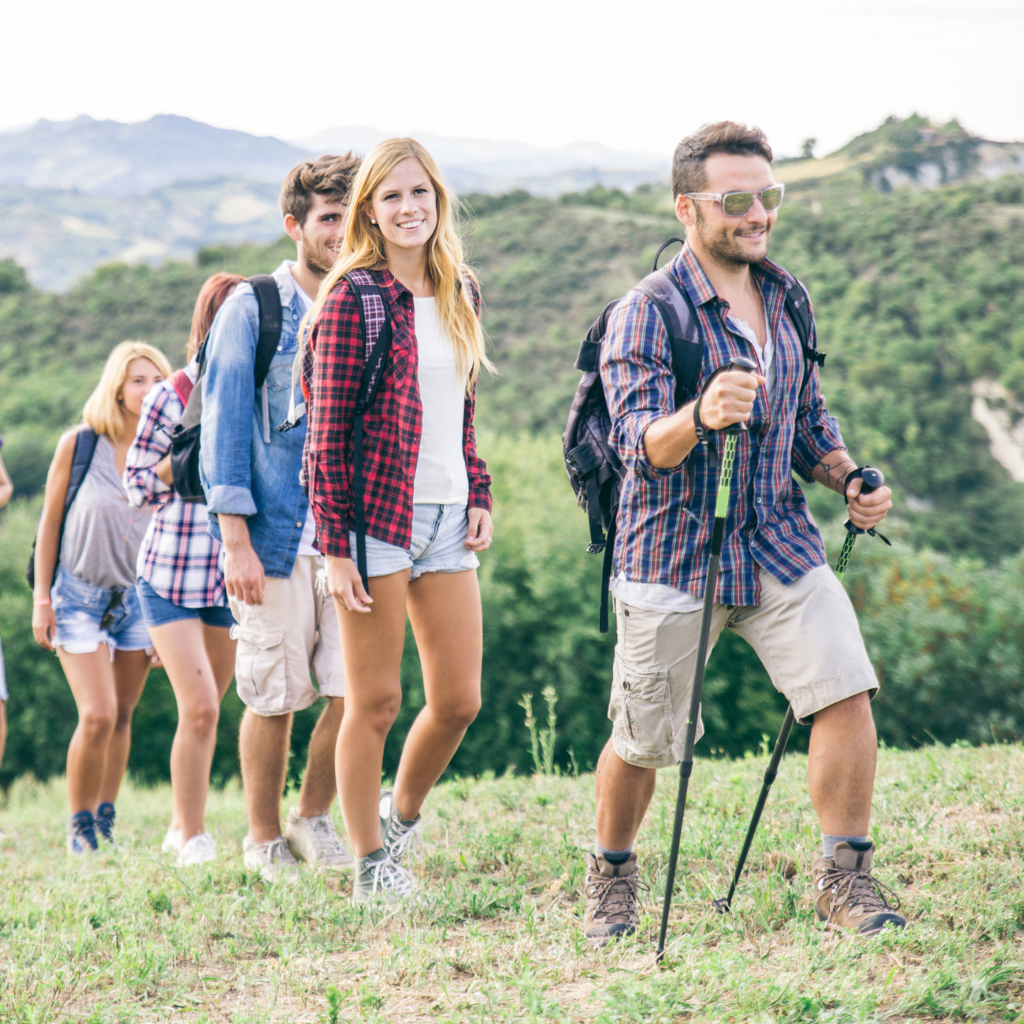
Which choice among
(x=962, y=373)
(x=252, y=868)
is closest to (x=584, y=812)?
(x=252, y=868)

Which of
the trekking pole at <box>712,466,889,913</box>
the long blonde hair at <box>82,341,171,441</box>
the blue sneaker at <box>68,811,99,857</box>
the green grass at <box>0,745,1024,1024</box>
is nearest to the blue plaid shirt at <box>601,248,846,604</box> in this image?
the trekking pole at <box>712,466,889,913</box>

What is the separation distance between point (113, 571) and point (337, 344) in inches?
104

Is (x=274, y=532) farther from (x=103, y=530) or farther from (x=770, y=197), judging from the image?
(x=770, y=197)

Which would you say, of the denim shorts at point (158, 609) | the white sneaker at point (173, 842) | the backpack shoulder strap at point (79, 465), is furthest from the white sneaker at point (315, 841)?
the backpack shoulder strap at point (79, 465)

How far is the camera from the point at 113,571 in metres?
5.14

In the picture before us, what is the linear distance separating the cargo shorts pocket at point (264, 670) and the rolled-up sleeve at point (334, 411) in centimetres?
82

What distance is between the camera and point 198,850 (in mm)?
4328

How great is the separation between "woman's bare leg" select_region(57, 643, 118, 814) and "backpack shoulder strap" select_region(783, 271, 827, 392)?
3.61m

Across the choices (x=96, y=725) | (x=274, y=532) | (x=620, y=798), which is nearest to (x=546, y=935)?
(x=620, y=798)

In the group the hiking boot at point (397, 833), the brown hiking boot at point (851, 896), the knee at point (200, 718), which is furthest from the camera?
the knee at point (200, 718)

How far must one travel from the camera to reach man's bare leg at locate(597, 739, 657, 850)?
3.01 m

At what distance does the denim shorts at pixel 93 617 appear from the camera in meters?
5.05

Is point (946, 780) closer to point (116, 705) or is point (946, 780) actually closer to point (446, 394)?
point (446, 394)

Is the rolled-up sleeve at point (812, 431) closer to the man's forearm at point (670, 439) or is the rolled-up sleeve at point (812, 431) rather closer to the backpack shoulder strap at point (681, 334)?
the backpack shoulder strap at point (681, 334)
